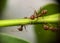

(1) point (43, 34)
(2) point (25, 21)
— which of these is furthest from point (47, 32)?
(2) point (25, 21)

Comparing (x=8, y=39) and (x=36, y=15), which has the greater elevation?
(x=36, y=15)

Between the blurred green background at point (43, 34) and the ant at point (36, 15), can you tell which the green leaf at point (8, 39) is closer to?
the blurred green background at point (43, 34)

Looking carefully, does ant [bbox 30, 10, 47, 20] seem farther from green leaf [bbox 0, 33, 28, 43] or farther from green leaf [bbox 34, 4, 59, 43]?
green leaf [bbox 0, 33, 28, 43]

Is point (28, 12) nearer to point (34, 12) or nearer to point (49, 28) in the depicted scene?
point (34, 12)

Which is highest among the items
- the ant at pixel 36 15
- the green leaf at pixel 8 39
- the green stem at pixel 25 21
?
the ant at pixel 36 15

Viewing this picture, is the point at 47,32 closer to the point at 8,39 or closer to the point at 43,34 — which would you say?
the point at 43,34

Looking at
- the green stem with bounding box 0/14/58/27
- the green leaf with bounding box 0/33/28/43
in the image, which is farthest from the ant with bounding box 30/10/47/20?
the green leaf with bounding box 0/33/28/43

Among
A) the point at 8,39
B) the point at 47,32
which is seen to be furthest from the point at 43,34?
the point at 8,39

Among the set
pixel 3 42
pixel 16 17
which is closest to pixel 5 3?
pixel 16 17

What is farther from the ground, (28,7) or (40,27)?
(28,7)

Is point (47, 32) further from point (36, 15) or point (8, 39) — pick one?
point (8, 39)

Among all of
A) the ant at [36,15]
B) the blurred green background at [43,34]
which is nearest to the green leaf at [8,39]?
the blurred green background at [43,34]
